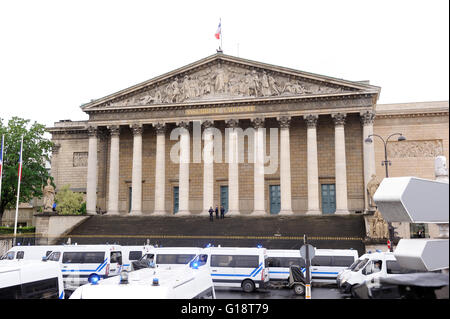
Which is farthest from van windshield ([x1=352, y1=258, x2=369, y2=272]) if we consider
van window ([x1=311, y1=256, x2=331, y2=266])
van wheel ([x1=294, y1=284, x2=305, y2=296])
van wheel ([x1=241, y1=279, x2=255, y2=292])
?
van wheel ([x1=241, y1=279, x2=255, y2=292])

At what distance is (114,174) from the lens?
44.8 metres

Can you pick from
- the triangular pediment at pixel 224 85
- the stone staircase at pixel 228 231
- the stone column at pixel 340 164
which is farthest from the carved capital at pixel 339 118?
the stone staircase at pixel 228 231

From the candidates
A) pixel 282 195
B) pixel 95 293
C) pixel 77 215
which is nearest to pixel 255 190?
pixel 282 195

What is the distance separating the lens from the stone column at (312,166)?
131ft

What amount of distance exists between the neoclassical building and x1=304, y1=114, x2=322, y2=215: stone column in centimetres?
9

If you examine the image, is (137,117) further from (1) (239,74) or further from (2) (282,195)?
(2) (282,195)

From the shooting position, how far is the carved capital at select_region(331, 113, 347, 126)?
131ft

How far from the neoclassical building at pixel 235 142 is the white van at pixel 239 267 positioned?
19.7 m

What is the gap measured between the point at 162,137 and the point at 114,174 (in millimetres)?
6281

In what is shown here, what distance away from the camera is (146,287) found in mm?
5461

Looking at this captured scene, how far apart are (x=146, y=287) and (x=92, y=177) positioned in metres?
41.3

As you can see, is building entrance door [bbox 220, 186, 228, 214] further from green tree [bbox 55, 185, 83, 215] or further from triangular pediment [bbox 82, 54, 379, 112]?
green tree [bbox 55, 185, 83, 215]

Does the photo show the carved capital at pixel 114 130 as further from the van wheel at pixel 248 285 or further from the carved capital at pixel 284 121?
the van wheel at pixel 248 285
